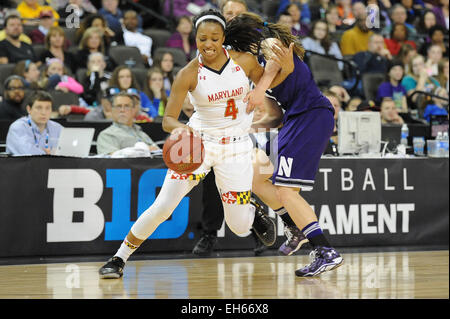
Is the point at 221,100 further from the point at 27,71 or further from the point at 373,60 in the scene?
the point at 373,60

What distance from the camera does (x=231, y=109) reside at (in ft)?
18.2

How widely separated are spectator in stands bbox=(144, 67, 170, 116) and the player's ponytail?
466cm

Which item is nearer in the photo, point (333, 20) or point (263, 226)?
point (263, 226)

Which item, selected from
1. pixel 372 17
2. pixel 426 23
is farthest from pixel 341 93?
pixel 426 23

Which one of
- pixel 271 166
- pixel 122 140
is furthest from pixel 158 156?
pixel 271 166

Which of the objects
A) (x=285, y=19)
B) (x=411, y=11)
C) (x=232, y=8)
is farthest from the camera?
(x=411, y=11)

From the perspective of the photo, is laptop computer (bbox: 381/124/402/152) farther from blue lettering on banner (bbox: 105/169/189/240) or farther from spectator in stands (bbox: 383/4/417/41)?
spectator in stands (bbox: 383/4/417/41)

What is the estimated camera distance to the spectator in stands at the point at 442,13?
50.2 feet

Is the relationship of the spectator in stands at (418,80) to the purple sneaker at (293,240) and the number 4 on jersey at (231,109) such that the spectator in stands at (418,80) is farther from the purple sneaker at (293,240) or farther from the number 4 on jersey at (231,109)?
the number 4 on jersey at (231,109)

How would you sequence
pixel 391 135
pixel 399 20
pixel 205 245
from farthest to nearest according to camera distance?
pixel 399 20 → pixel 391 135 → pixel 205 245

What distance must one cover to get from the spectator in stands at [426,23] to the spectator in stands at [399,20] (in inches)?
4.6

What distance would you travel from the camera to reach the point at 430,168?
28.2ft

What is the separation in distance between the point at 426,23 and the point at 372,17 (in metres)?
3.60

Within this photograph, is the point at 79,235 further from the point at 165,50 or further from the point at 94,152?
the point at 165,50
